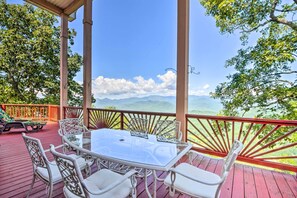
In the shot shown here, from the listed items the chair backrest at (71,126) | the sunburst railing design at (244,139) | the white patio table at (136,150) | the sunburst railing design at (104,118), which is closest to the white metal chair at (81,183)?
the white patio table at (136,150)

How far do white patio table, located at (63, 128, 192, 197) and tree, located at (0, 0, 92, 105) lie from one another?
1044 cm

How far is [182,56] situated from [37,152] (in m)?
2.98

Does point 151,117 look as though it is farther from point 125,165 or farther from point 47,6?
point 47,6

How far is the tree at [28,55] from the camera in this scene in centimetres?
991

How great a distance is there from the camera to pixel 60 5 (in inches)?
272

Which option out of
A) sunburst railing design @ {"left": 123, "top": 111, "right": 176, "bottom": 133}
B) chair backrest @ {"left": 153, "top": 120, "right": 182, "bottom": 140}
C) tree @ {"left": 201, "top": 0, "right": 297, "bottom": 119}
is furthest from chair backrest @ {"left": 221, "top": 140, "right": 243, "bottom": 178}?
tree @ {"left": 201, "top": 0, "right": 297, "bottom": 119}

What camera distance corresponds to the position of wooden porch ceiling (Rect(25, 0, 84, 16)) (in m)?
6.55

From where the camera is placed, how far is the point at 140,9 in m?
8.16

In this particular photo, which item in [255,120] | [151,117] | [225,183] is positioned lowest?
[225,183]

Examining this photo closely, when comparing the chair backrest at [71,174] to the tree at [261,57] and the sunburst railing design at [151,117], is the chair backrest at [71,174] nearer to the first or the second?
the sunburst railing design at [151,117]

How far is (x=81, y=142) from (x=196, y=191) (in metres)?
1.46

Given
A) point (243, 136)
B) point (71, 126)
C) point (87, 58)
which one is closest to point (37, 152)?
point (71, 126)

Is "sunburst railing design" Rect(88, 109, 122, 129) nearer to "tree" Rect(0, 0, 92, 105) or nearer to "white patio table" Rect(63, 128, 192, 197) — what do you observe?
"white patio table" Rect(63, 128, 192, 197)

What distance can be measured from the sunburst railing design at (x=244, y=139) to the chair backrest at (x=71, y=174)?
2.74 m
